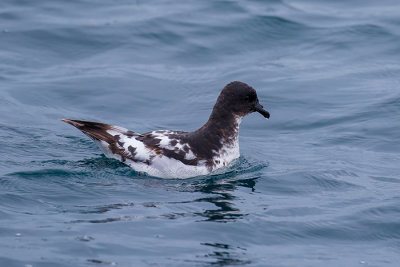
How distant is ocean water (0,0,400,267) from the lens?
387 inches

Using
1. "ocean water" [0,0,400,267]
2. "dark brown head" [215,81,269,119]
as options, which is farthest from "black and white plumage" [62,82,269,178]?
"ocean water" [0,0,400,267]

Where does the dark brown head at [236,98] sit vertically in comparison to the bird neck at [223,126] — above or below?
above

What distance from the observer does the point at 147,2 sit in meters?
22.0

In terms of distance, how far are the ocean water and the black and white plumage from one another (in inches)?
10.1

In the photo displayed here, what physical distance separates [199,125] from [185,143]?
3096mm

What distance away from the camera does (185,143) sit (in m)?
12.6

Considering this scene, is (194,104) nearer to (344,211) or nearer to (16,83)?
(16,83)

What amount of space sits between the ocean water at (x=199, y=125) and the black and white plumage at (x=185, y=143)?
0.26 metres

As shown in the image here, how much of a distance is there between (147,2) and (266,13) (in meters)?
3.50

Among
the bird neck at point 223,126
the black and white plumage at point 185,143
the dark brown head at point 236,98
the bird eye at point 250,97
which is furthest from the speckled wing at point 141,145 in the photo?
the bird eye at point 250,97

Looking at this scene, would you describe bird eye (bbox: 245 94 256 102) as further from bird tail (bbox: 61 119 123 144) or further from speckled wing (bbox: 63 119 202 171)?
bird tail (bbox: 61 119 123 144)

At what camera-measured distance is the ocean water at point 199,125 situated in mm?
9820

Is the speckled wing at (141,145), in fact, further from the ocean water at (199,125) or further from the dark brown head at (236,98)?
the dark brown head at (236,98)

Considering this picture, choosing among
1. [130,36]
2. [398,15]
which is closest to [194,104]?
[130,36]
